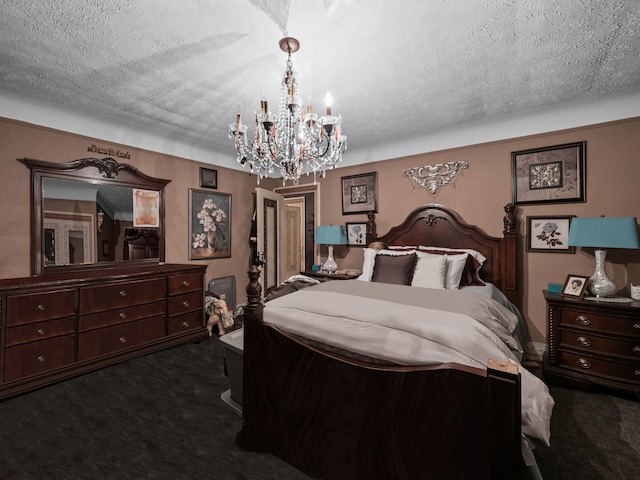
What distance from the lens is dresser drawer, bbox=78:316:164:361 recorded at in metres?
2.62

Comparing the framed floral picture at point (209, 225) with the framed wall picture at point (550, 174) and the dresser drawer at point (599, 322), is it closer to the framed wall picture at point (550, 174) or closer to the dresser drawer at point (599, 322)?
the framed wall picture at point (550, 174)

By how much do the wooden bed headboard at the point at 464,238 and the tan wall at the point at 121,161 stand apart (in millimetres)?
2092

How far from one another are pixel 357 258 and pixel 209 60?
9.80 ft

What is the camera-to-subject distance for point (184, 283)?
3.36 meters

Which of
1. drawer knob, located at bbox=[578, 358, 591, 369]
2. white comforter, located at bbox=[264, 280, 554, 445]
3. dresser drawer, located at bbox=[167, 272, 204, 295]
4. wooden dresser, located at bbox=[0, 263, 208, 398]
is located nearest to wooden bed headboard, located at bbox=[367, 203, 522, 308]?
drawer knob, located at bbox=[578, 358, 591, 369]

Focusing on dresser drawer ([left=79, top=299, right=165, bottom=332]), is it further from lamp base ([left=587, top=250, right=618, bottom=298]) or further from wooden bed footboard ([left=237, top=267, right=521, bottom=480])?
lamp base ([left=587, top=250, right=618, bottom=298])

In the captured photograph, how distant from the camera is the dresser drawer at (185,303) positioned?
10.7 ft

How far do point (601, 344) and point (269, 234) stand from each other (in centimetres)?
391

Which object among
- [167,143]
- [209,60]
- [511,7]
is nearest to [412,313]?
[511,7]

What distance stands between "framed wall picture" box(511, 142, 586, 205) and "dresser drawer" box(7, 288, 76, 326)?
174 inches

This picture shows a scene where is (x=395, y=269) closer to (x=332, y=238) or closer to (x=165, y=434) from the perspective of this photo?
(x=332, y=238)

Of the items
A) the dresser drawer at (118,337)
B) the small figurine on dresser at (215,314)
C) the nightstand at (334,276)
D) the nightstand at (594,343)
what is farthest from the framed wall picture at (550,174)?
the dresser drawer at (118,337)

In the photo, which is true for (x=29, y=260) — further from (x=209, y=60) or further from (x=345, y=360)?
(x=345, y=360)

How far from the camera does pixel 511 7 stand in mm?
1589
